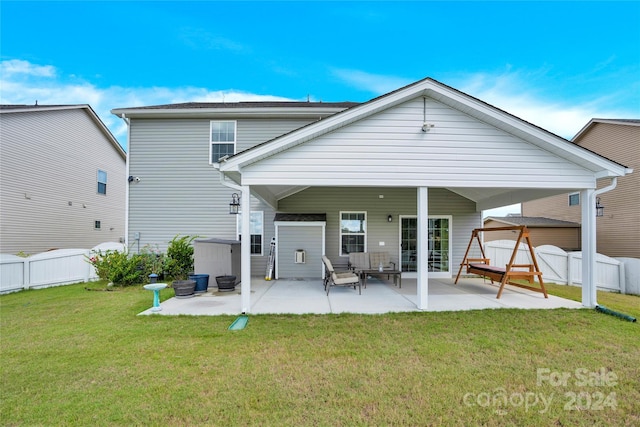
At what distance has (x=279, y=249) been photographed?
30.3 feet

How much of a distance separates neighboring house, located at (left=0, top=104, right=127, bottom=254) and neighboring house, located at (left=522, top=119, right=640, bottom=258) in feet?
71.9

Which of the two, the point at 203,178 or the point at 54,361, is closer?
the point at 54,361

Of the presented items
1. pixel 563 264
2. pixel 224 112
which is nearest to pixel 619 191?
pixel 563 264

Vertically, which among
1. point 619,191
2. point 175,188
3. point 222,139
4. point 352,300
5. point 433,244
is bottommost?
point 352,300

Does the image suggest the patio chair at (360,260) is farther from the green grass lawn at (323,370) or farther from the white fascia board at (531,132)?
the white fascia board at (531,132)

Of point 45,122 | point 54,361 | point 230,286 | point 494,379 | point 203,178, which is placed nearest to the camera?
point 494,379

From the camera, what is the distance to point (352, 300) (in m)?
6.43

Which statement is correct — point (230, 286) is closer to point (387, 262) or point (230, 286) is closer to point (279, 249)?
point (279, 249)

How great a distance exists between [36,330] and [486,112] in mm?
8918

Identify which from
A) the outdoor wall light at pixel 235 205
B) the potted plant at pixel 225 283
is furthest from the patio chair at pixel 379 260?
the outdoor wall light at pixel 235 205

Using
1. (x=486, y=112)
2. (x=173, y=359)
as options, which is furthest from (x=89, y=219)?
(x=486, y=112)

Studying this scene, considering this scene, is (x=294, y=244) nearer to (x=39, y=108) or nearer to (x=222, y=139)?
(x=222, y=139)

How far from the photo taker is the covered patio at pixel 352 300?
569 centimetres

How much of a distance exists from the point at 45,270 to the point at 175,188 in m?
4.34
